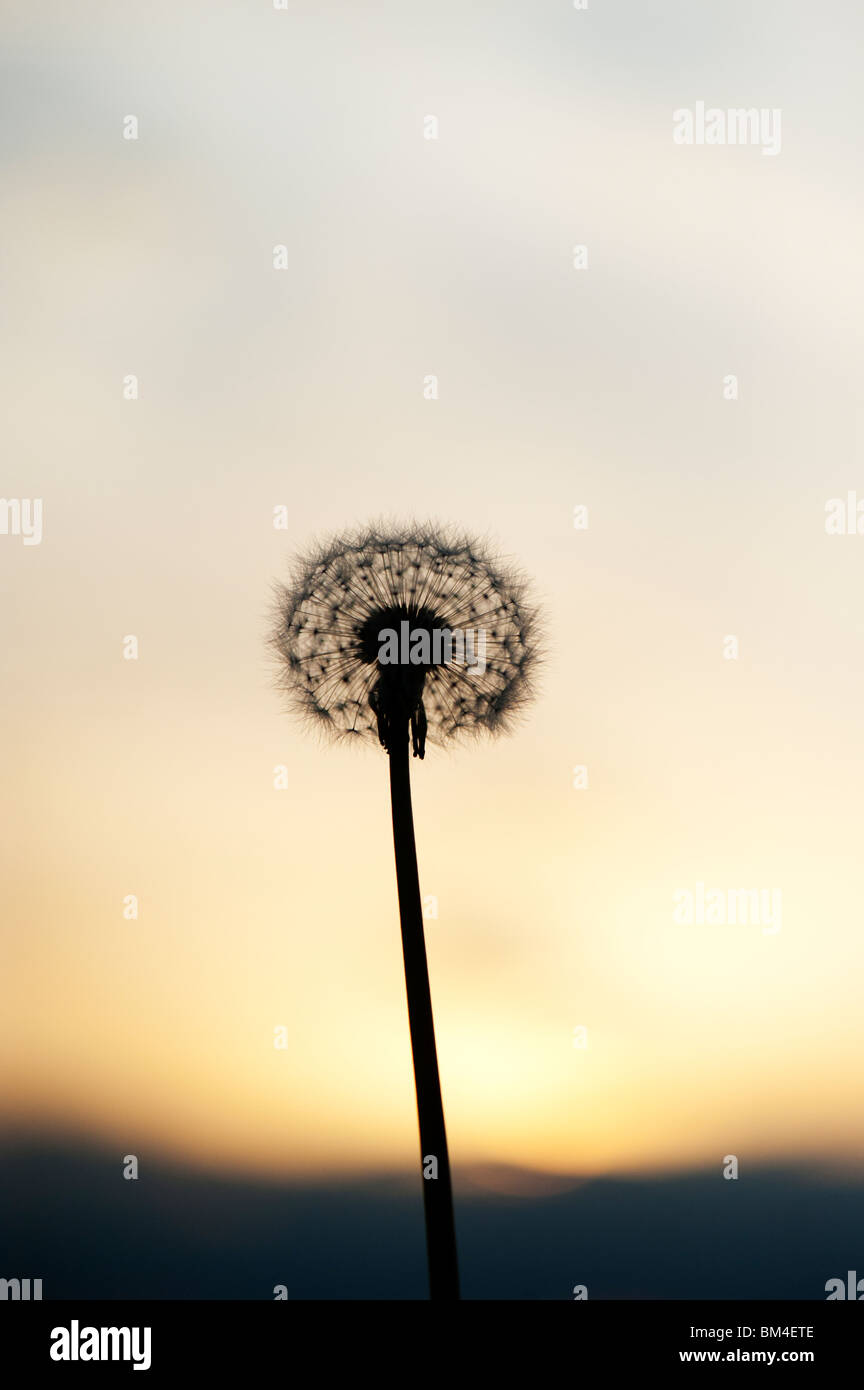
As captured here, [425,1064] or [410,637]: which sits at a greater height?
[410,637]

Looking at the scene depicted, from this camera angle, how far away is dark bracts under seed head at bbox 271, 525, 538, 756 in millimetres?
13641

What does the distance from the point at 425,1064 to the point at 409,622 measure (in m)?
5.44

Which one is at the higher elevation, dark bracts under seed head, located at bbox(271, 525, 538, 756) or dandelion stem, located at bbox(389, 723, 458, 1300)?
dark bracts under seed head, located at bbox(271, 525, 538, 756)

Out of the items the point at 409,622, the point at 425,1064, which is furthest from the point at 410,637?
the point at 425,1064

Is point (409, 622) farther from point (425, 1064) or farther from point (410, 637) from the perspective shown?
point (425, 1064)

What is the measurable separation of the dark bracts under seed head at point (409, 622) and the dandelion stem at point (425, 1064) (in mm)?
1920

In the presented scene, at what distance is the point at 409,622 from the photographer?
535 inches

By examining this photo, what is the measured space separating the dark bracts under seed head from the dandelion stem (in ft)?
6.30

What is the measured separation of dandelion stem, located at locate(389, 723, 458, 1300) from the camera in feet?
35.8

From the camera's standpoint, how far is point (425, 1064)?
36.8 feet
